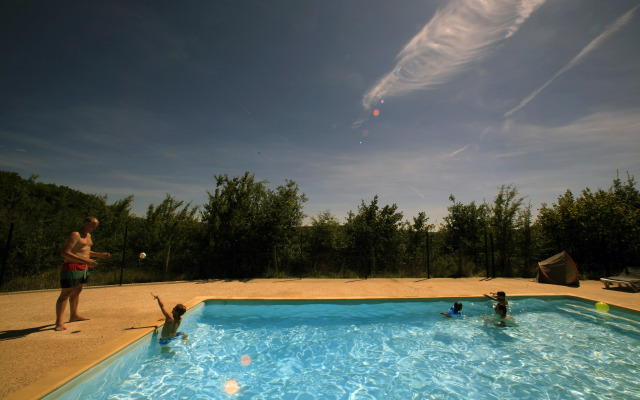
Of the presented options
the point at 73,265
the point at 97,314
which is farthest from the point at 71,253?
the point at 97,314

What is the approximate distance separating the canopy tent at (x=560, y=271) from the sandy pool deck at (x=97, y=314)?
1.57 ft

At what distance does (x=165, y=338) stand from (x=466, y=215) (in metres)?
16.9

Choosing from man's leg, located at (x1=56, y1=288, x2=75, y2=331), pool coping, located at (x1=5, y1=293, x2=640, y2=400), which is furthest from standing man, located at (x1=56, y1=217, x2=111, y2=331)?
pool coping, located at (x1=5, y1=293, x2=640, y2=400)

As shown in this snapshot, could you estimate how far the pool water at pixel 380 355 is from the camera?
12.7 ft

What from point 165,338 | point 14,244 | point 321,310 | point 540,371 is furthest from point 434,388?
point 14,244

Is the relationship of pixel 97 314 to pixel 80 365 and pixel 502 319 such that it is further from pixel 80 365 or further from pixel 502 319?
pixel 502 319

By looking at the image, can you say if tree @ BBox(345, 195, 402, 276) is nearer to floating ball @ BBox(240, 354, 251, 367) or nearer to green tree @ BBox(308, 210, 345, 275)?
green tree @ BBox(308, 210, 345, 275)

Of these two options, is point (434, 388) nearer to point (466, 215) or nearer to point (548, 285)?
point (548, 285)

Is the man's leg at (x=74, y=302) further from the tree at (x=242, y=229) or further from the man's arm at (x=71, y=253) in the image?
the tree at (x=242, y=229)

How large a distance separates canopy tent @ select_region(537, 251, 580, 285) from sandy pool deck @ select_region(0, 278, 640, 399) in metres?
0.48

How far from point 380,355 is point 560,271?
920 cm

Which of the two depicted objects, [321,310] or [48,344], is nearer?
[48,344]

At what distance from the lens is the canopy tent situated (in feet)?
30.4

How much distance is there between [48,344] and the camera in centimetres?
369
